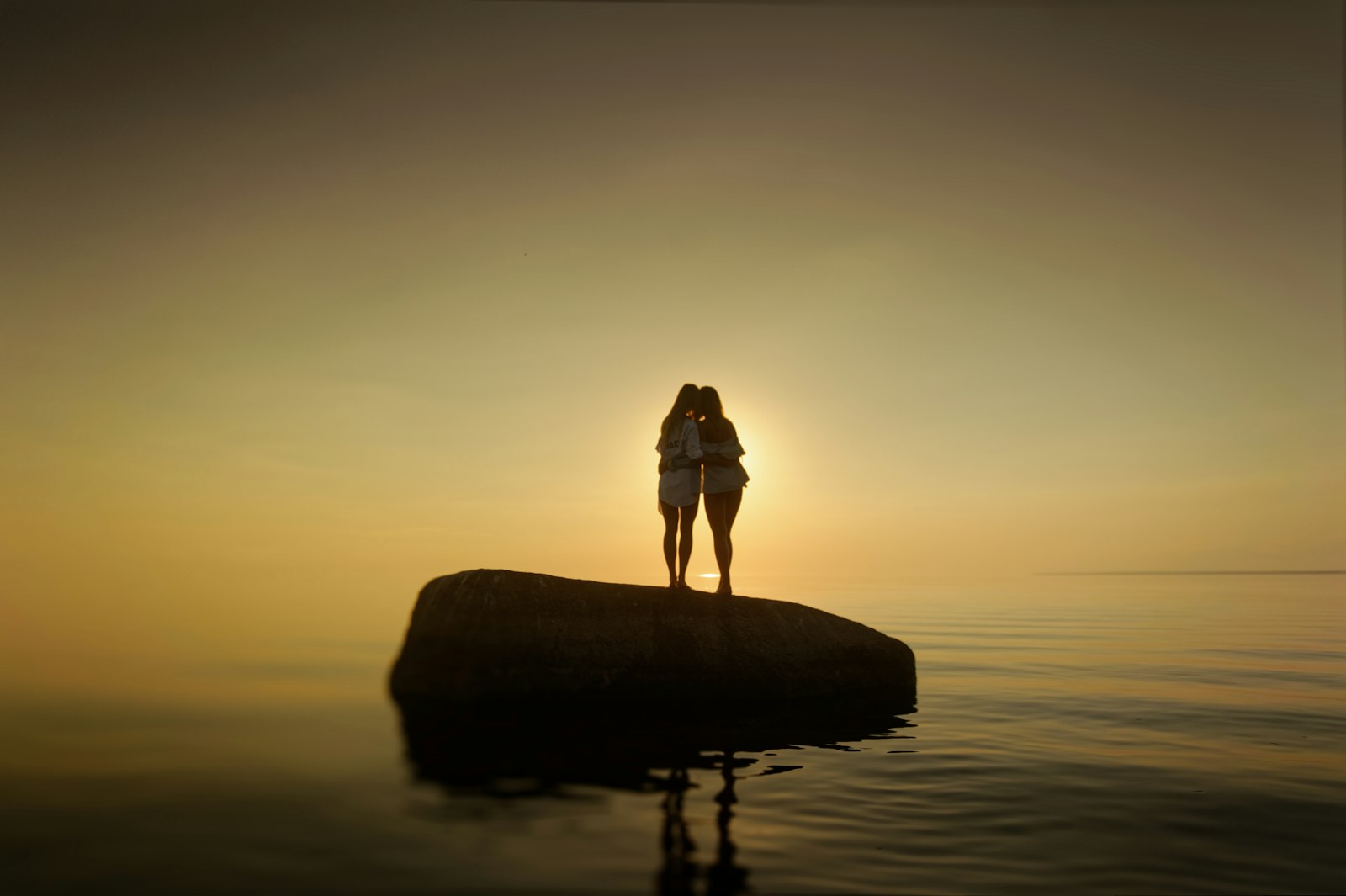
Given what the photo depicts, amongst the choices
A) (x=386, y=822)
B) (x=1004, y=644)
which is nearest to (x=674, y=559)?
(x=386, y=822)

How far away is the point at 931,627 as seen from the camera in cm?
2291

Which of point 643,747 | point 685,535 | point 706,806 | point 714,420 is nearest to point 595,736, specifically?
point 643,747

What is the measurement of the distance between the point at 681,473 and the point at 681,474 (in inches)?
0.5

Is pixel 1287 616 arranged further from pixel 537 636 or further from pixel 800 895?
pixel 800 895

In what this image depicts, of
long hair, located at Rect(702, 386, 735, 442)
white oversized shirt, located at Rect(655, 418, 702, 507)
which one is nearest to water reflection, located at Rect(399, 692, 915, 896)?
white oversized shirt, located at Rect(655, 418, 702, 507)

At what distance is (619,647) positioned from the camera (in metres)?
9.09

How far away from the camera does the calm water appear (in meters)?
4.53

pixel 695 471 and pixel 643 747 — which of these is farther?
pixel 695 471

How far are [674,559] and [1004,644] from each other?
11.0 meters

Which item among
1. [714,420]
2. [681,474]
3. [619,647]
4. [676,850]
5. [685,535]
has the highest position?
[714,420]

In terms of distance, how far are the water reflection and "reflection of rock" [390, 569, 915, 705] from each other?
0.66 ft

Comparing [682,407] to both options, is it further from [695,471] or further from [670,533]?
[670,533]

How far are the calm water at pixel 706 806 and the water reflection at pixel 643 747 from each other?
0.17ft

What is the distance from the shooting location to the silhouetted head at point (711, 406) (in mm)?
10266
